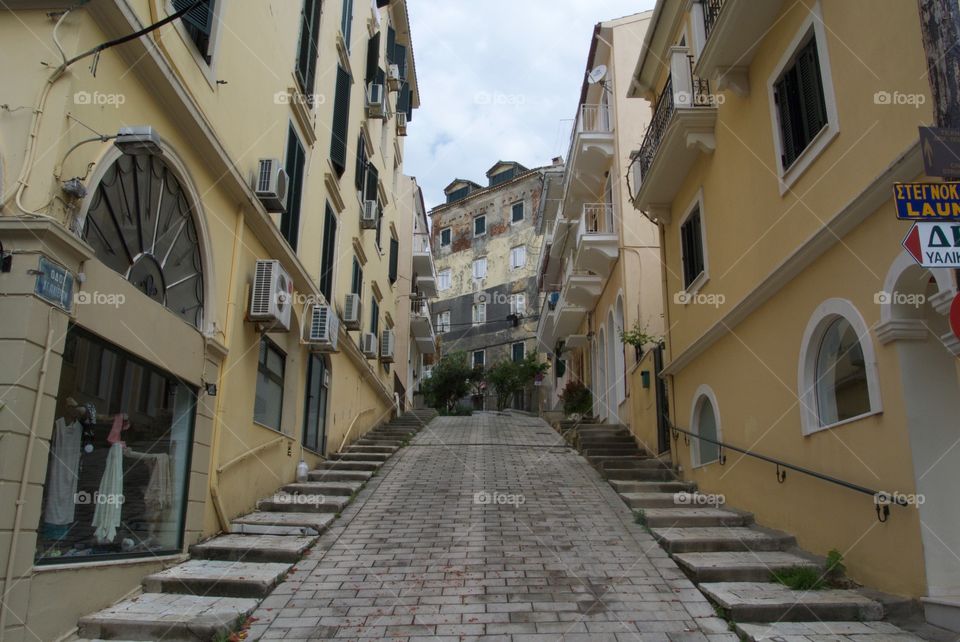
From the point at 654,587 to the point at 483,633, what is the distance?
83.0 inches

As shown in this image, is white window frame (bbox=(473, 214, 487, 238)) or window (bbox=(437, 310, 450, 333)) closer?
white window frame (bbox=(473, 214, 487, 238))

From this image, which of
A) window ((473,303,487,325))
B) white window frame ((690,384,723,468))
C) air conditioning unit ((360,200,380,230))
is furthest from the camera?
window ((473,303,487,325))

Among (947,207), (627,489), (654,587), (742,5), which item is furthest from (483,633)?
(742,5)

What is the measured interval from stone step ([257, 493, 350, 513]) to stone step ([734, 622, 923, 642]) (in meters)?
6.09

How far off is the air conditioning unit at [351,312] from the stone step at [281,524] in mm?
6461

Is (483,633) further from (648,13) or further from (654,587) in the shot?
(648,13)

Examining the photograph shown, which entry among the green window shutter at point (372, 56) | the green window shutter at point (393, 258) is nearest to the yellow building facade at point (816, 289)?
the green window shutter at point (372, 56)

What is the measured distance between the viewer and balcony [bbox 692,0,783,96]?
8.83 meters

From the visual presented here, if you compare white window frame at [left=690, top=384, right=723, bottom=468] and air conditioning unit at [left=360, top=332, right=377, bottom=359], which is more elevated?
air conditioning unit at [left=360, top=332, right=377, bottom=359]

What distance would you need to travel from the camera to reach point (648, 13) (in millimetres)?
19250

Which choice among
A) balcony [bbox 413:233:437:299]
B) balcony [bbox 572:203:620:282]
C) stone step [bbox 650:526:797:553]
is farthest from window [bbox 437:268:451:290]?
stone step [bbox 650:526:797:553]

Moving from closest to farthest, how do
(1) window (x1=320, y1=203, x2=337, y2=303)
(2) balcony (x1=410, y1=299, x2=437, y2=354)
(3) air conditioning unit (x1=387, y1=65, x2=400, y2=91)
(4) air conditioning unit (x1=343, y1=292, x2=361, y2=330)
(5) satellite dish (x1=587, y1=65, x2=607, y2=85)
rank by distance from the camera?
(1) window (x1=320, y1=203, x2=337, y2=303) < (4) air conditioning unit (x1=343, y1=292, x2=361, y2=330) < (5) satellite dish (x1=587, y1=65, x2=607, y2=85) < (3) air conditioning unit (x1=387, y1=65, x2=400, y2=91) < (2) balcony (x1=410, y1=299, x2=437, y2=354)

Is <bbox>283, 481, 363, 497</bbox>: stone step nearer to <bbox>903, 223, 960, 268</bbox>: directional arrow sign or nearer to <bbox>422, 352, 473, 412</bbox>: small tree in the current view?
<bbox>903, 223, 960, 268</bbox>: directional arrow sign

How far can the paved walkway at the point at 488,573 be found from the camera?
20.8 ft
